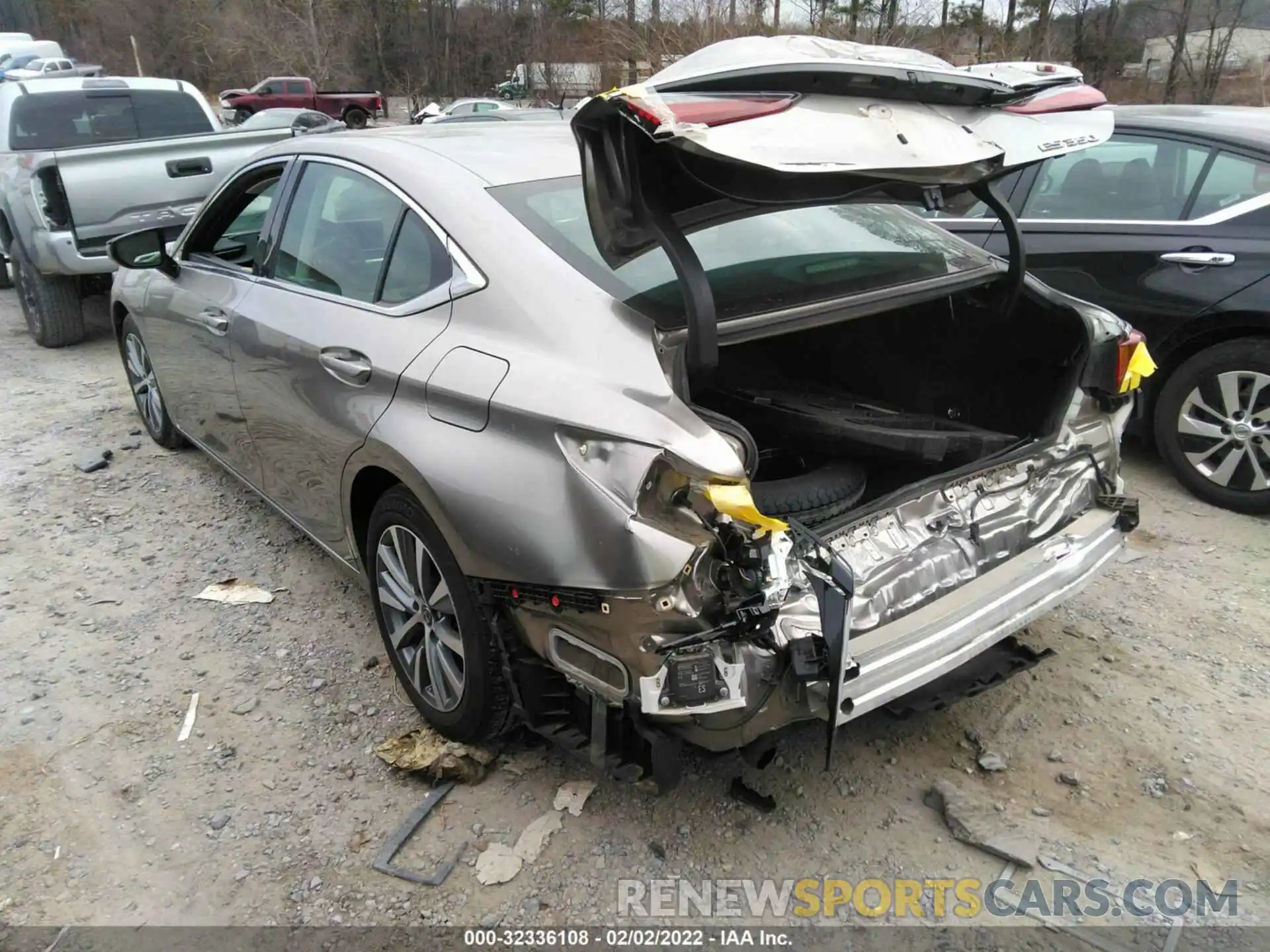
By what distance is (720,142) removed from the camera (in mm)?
1890

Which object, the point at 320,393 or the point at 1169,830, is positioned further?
the point at 320,393

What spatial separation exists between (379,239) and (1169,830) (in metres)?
2.79

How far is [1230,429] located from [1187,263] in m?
0.78

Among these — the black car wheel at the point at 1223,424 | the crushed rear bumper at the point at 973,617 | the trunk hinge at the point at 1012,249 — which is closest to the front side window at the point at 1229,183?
the black car wheel at the point at 1223,424

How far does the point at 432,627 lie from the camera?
2600mm

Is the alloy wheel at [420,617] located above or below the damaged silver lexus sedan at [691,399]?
below

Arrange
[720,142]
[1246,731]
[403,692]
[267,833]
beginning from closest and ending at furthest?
[720,142] < [267,833] < [1246,731] < [403,692]

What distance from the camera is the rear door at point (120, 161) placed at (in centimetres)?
648

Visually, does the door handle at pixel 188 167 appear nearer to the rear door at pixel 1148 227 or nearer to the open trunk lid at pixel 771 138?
the rear door at pixel 1148 227

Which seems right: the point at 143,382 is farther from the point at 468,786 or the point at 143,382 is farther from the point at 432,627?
the point at 468,786

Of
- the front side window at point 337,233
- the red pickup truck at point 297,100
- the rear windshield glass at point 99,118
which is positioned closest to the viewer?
the front side window at point 337,233

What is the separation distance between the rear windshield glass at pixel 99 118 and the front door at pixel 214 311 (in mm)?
4242

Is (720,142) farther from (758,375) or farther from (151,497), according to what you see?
(151,497)

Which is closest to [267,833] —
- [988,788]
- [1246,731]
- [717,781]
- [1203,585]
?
[717,781]
